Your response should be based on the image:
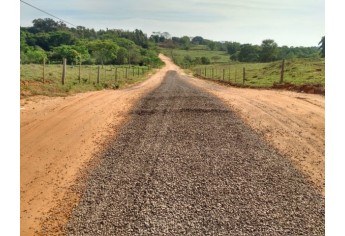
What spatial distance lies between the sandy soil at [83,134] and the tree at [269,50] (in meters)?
66.8

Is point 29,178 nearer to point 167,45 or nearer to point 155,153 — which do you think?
point 155,153

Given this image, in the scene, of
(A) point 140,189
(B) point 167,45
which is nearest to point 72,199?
(A) point 140,189

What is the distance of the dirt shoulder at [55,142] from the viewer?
603 cm

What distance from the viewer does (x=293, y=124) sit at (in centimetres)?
1052

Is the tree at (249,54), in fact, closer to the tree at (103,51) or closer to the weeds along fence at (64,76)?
the tree at (103,51)

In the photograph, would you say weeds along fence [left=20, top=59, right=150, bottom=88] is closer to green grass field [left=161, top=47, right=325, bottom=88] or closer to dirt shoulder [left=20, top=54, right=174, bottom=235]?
dirt shoulder [left=20, top=54, right=174, bottom=235]

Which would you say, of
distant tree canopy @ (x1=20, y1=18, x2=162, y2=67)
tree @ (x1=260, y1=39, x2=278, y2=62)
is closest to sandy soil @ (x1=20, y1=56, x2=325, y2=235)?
distant tree canopy @ (x1=20, y1=18, x2=162, y2=67)

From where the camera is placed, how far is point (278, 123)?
34.4 feet

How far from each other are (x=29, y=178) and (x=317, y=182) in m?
5.75

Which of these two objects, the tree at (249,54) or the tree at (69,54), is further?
the tree at (249,54)

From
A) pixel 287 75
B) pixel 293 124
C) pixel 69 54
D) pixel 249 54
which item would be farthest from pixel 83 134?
pixel 249 54

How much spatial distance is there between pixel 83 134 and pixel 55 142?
2.76 feet

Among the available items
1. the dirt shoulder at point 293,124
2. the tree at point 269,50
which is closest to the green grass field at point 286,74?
the dirt shoulder at point 293,124

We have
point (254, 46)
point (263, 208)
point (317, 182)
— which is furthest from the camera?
point (254, 46)
